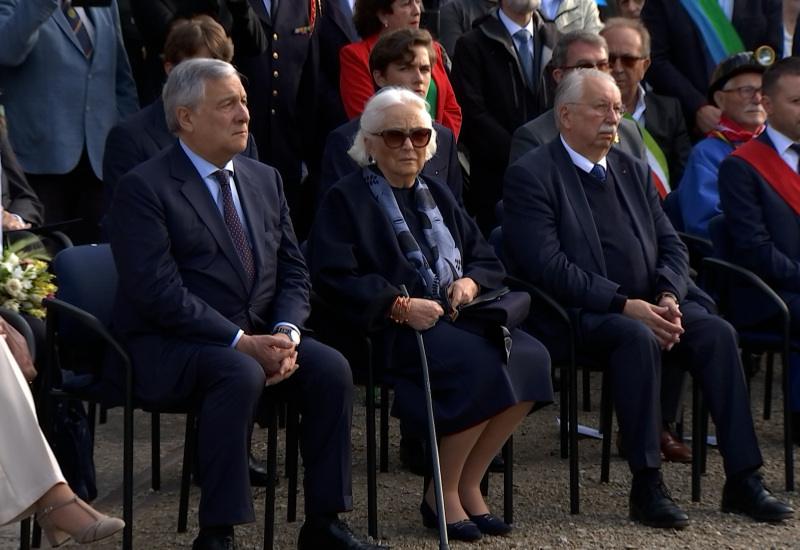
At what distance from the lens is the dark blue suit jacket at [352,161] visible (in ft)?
20.3

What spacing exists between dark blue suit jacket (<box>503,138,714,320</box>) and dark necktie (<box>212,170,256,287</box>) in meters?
1.29

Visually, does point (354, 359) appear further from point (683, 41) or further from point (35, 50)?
point (683, 41)

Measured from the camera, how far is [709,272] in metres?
6.86

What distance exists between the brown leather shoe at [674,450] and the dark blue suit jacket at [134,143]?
88.8 inches

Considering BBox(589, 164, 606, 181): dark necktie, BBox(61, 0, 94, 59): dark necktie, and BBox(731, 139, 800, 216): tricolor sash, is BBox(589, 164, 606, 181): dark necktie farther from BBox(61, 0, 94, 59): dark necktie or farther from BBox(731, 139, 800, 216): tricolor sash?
BBox(61, 0, 94, 59): dark necktie

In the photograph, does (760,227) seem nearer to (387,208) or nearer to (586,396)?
(586,396)

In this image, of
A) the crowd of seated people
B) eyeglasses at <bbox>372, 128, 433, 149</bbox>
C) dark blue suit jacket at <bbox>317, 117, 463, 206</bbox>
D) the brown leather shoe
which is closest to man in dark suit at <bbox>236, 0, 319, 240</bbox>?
the crowd of seated people

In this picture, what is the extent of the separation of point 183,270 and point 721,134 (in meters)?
3.47

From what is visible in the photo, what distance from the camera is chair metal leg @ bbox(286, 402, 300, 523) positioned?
523 cm

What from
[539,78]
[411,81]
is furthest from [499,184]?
[411,81]

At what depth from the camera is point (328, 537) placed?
16.2 ft

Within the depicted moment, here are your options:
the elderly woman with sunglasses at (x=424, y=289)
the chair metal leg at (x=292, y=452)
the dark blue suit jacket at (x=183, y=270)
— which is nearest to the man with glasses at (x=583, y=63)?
the elderly woman with sunglasses at (x=424, y=289)

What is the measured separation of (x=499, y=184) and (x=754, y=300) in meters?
1.83

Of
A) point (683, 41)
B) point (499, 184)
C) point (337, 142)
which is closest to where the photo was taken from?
point (337, 142)
